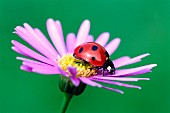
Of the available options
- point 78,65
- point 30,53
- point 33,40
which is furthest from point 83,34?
point 30,53

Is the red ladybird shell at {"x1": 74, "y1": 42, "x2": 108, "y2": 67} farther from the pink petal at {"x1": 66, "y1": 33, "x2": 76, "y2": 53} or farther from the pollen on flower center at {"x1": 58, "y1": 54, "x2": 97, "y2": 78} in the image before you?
the pink petal at {"x1": 66, "y1": 33, "x2": 76, "y2": 53}

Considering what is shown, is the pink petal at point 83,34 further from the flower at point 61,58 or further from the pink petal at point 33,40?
the pink petal at point 33,40

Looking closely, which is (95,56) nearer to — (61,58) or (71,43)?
(61,58)

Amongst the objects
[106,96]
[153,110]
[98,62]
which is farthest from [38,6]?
[98,62]

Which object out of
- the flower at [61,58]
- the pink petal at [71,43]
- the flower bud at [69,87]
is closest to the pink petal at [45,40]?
the flower at [61,58]

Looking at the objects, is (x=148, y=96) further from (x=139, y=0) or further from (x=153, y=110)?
(x=139, y=0)

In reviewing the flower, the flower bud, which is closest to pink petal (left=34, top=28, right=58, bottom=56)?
the flower
